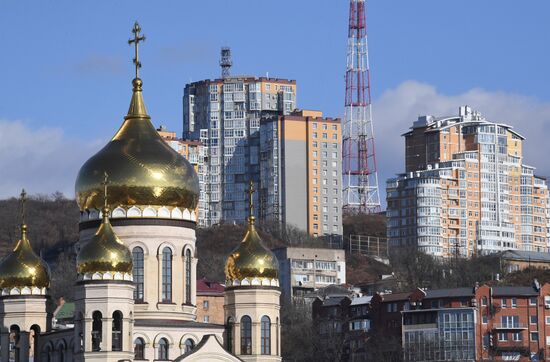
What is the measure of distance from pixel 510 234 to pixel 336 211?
11523 mm

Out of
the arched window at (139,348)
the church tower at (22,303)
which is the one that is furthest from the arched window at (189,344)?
the church tower at (22,303)

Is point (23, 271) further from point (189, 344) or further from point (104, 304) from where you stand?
point (104, 304)

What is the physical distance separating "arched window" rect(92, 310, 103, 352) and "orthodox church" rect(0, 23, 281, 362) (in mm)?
1128

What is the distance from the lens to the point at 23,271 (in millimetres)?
45500

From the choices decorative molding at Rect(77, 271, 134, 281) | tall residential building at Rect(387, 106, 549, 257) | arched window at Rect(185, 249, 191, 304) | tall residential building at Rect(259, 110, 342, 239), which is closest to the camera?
decorative molding at Rect(77, 271, 134, 281)

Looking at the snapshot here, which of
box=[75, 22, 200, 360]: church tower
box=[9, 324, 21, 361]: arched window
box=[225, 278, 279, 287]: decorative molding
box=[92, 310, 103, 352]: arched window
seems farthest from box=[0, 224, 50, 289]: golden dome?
box=[92, 310, 103, 352]: arched window

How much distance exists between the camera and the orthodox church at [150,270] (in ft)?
141

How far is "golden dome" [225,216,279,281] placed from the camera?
44.4 metres

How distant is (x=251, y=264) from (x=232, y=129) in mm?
85111

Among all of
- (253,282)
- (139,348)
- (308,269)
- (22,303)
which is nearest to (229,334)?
(253,282)

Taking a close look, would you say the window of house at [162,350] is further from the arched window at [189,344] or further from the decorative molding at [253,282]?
the decorative molding at [253,282]

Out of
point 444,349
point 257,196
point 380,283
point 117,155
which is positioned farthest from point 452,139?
point 117,155

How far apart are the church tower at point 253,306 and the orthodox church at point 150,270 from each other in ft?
0.08

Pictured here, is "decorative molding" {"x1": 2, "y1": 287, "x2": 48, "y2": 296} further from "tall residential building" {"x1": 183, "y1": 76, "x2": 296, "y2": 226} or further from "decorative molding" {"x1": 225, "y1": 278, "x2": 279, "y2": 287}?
"tall residential building" {"x1": 183, "y1": 76, "x2": 296, "y2": 226}
